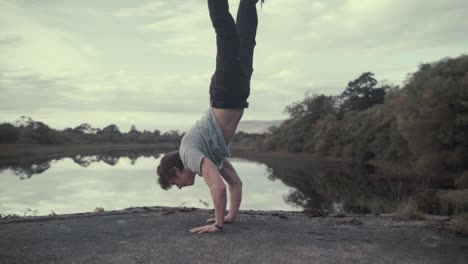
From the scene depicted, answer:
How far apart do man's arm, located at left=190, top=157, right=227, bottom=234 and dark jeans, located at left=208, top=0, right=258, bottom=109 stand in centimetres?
61

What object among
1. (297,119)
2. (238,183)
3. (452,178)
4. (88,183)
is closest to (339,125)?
(297,119)

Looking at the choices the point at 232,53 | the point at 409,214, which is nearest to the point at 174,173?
the point at 232,53

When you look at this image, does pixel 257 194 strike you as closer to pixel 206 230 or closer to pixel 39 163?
pixel 206 230

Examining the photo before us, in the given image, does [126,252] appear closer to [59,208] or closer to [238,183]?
[238,183]

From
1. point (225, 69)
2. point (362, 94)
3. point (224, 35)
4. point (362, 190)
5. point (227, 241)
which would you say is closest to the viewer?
point (227, 241)

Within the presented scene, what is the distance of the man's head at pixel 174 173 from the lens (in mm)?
4312

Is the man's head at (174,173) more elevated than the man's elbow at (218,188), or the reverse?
the man's head at (174,173)

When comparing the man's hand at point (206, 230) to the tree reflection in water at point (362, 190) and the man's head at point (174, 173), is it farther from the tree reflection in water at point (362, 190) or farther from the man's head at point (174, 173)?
the tree reflection in water at point (362, 190)

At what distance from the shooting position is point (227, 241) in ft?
12.2

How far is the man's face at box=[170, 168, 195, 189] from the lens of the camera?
4301mm

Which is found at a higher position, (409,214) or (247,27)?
(247,27)

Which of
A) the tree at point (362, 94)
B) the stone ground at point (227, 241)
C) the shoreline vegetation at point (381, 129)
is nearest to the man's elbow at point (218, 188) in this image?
the stone ground at point (227, 241)

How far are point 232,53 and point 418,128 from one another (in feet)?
96.1

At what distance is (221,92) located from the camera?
13.4 ft
